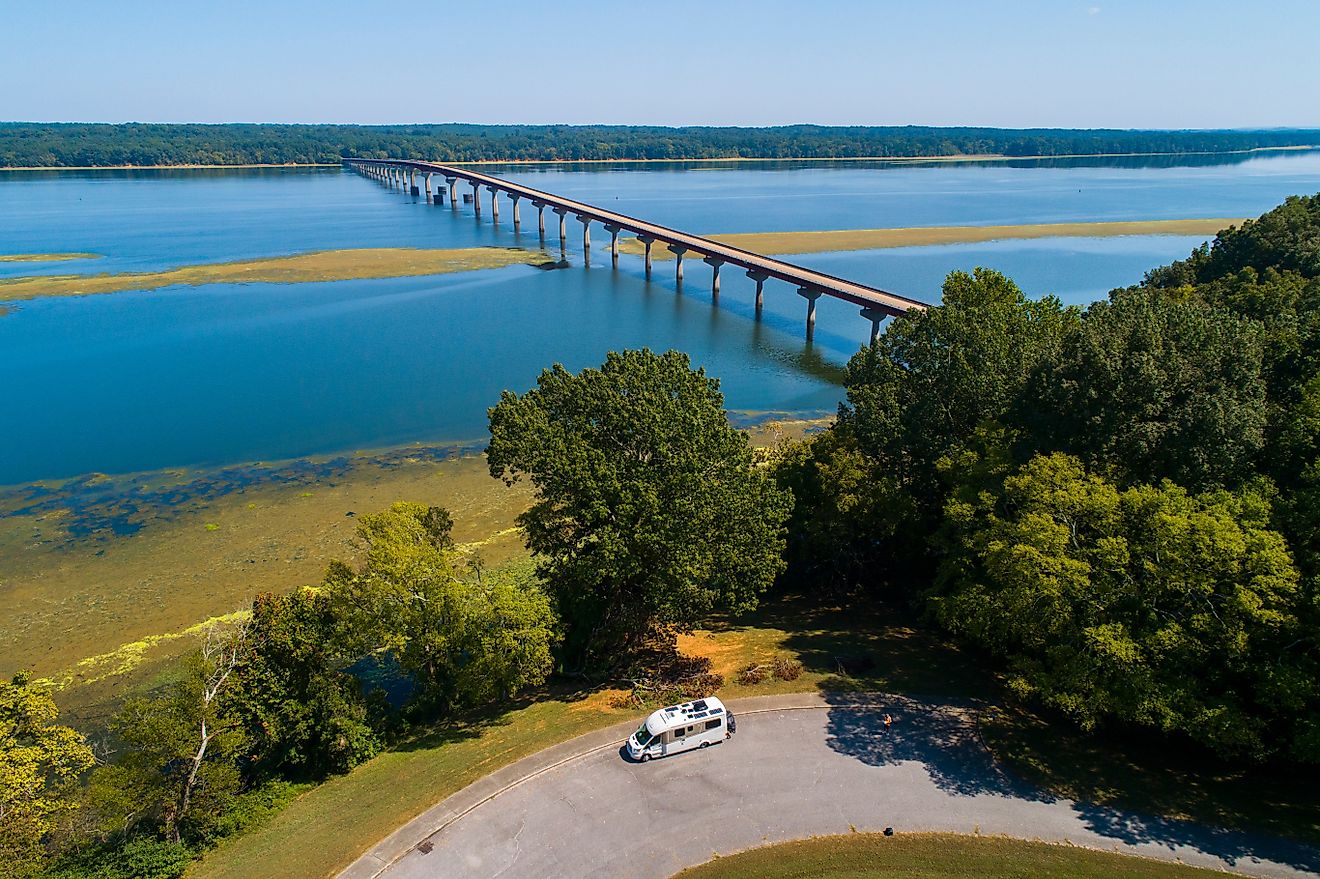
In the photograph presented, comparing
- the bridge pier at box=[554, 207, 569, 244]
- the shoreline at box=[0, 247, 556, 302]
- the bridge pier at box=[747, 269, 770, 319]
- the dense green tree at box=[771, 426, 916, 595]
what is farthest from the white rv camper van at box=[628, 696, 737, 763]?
the bridge pier at box=[554, 207, 569, 244]

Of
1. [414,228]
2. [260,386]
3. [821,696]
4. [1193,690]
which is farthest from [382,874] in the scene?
[414,228]

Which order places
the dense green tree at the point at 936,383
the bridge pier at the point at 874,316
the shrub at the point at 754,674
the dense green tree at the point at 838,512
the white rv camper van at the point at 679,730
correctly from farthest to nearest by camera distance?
1. the bridge pier at the point at 874,316
2. the dense green tree at the point at 936,383
3. the dense green tree at the point at 838,512
4. the shrub at the point at 754,674
5. the white rv camper van at the point at 679,730

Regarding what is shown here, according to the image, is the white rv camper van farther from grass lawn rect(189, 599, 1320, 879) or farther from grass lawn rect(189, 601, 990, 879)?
grass lawn rect(189, 599, 1320, 879)

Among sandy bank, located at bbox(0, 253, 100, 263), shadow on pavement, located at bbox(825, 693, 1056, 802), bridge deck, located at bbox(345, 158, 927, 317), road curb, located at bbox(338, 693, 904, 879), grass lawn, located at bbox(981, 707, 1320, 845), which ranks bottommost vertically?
road curb, located at bbox(338, 693, 904, 879)

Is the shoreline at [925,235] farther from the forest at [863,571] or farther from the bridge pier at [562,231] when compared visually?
the forest at [863,571]

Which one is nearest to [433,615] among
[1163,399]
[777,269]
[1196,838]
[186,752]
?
[186,752]

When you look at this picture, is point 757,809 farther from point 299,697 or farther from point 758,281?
point 758,281

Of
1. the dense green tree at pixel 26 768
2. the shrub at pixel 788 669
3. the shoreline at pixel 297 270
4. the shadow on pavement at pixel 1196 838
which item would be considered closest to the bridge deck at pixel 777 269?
the shoreline at pixel 297 270
